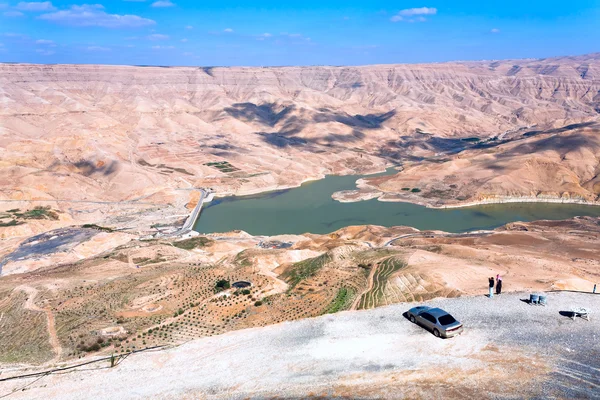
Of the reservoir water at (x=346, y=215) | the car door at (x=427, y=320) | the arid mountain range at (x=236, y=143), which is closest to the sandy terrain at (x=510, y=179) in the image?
the arid mountain range at (x=236, y=143)

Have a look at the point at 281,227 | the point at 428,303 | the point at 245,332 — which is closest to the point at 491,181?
the point at 281,227

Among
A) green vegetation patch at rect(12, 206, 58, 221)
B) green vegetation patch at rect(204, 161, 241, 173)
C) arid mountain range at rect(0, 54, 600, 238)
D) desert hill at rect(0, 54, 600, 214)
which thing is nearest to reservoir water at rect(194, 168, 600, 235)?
arid mountain range at rect(0, 54, 600, 238)

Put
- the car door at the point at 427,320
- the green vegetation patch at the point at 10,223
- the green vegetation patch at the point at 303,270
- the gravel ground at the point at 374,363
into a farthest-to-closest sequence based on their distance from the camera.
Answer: the green vegetation patch at the point at 10,223 < the green vegetation patch at the point at 303,270 < the car door at the point at 427,320 < the gravel ground at the point at 374,363

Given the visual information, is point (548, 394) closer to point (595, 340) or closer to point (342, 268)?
point (595, 340)

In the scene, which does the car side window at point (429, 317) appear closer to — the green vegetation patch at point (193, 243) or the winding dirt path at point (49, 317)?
the winding dirt path at point (49, 317)

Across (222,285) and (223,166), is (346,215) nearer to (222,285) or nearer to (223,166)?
(223,166)

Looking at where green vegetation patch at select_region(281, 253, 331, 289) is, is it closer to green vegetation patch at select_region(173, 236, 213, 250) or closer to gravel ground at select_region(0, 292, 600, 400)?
gravel ground at select_region(0, 292, 600, 400)
